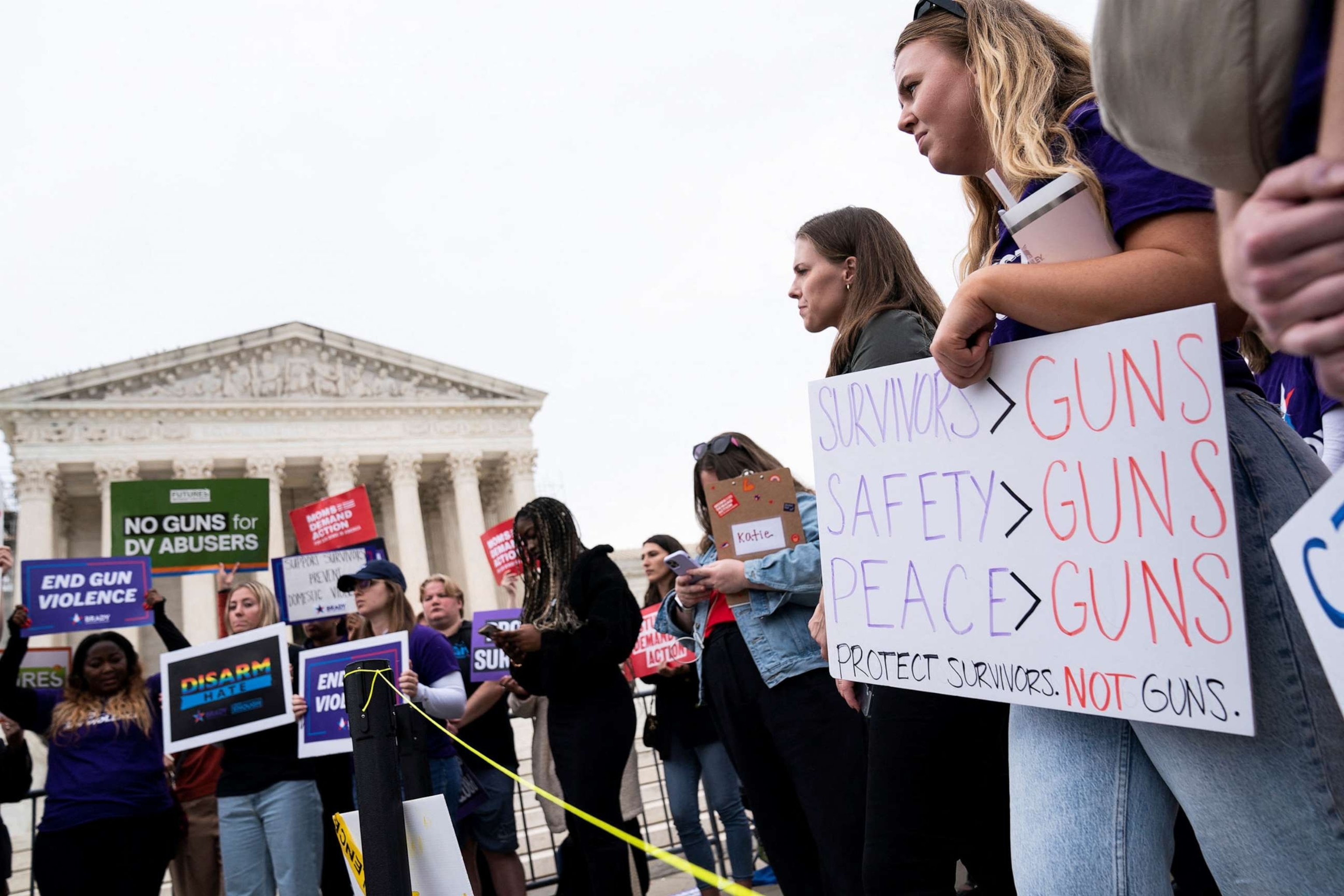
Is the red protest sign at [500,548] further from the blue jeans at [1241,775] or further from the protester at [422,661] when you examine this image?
the blue jeans at [1241,775]

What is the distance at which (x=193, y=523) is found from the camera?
28.0 ft

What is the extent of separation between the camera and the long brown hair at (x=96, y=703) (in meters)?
5.19

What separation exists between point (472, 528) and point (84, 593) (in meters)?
27.0

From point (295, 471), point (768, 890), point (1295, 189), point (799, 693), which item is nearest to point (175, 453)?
point (295, 471)

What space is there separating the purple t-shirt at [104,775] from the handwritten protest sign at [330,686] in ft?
2.81

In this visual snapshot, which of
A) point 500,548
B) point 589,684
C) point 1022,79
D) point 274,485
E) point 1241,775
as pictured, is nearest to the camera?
point 1241,775

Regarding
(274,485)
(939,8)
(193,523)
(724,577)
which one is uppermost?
(274,485)

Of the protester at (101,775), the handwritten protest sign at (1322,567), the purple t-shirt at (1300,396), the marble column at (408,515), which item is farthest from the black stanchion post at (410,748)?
the marble column at (408,515)

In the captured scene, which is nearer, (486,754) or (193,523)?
(486,754)

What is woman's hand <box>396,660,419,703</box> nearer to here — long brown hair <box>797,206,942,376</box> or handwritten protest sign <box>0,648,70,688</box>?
long brown hair <box>797,206,942,376</box>

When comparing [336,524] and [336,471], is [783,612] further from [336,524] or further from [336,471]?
[336,471]

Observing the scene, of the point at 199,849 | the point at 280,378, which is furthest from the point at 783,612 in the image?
the point at 280,378

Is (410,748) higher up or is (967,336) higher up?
(967,336)

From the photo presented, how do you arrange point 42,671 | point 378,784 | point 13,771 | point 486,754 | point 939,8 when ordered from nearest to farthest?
point 939,8 < point 378,784 < point 13,771 < point 486,754 < point 42,671
